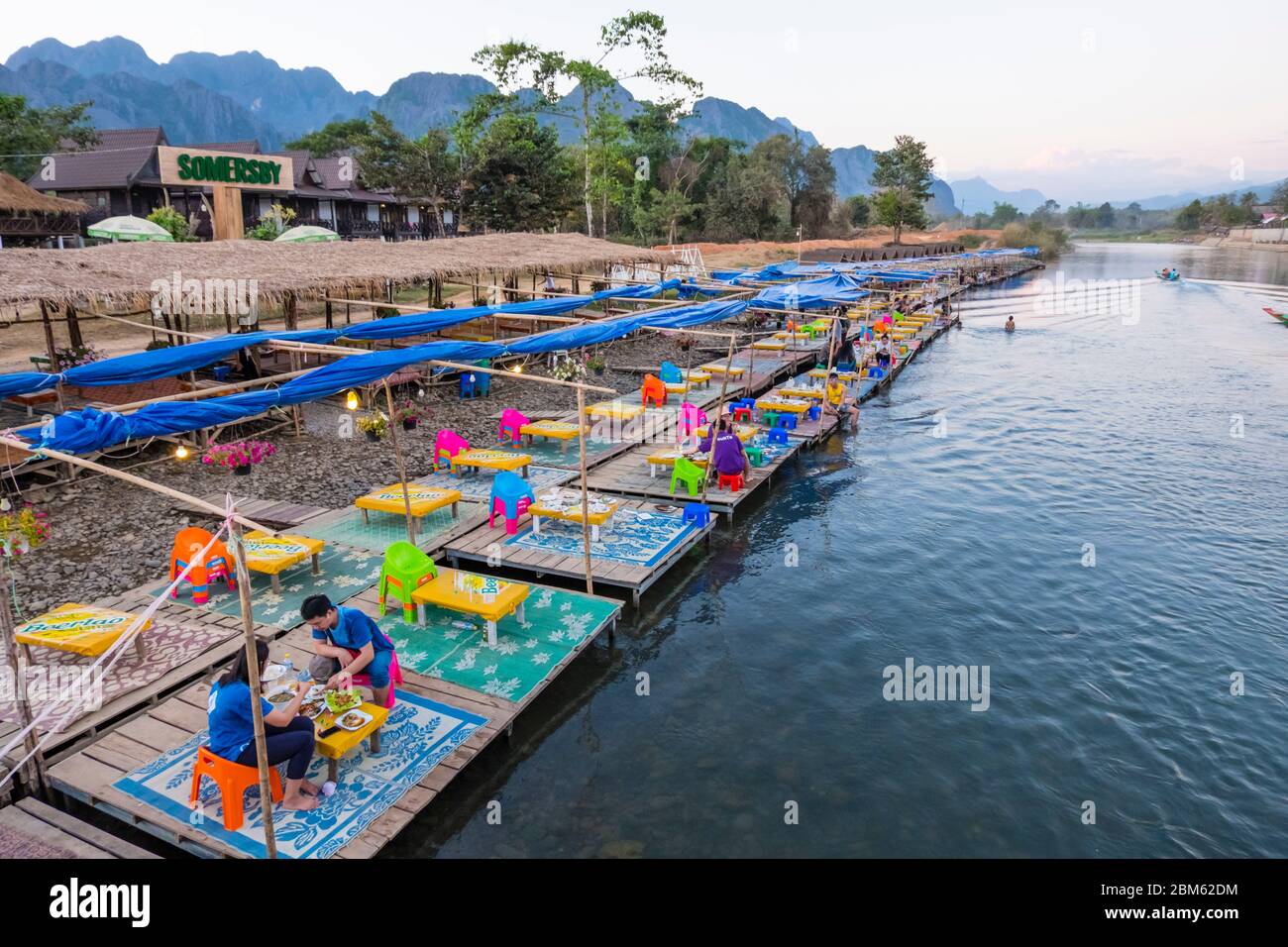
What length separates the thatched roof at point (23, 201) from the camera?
3281 cm

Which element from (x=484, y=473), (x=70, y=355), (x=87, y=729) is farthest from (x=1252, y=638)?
(x=70, y=355)

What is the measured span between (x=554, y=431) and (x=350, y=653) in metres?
10.3

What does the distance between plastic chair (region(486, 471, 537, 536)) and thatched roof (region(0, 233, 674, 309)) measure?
938 cm

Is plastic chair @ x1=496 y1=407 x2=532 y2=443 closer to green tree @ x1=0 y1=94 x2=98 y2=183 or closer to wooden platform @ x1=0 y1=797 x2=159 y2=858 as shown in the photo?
wooden platform @ x1=0 y1=797 x2=159 y2=858

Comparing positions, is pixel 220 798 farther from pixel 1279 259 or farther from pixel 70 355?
pixel 1279 259

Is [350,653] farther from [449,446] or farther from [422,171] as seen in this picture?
[422,171]

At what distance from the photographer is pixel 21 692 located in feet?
21.4

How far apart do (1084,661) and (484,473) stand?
11.4 m

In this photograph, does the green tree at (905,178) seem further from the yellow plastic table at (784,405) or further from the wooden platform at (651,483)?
the wooden platform at (651,483)

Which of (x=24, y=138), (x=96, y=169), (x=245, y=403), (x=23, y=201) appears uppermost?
(x=24, y=138)

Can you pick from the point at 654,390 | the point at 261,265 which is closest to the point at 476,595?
the point at 654,390

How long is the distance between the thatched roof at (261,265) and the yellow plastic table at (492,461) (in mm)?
7186

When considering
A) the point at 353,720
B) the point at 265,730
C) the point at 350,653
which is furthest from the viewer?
the point at 350,653

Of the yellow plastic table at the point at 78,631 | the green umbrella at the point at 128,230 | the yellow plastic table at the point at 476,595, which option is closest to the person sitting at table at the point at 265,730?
the yellow plastic table at the point at 78,631
